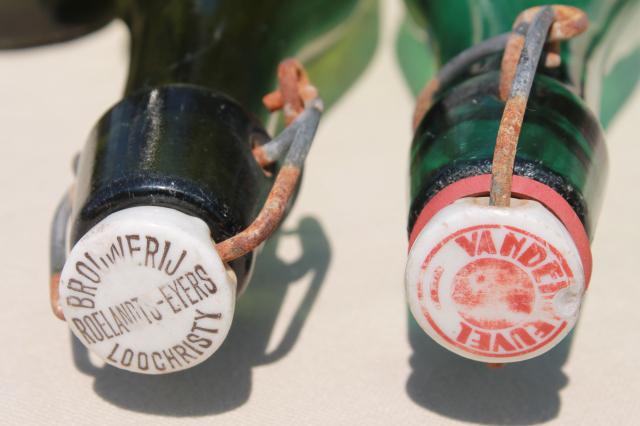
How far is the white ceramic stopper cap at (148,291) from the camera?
518 millimetres

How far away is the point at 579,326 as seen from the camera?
67 centimetres

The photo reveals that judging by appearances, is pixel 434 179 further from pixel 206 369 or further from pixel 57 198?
pixel 57 198

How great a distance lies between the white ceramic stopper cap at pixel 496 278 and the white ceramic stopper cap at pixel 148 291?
11 cm

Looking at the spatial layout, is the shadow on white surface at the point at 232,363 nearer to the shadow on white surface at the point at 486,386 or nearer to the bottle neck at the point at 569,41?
the shadow on white surface at the point at 486,386

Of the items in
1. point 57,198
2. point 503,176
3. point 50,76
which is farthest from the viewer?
point 50,76

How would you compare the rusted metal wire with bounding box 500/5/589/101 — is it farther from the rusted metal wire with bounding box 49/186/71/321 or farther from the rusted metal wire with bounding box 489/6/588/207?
the rusted metal wire with bounding box 49/186/71/321

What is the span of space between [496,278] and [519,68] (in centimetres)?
12

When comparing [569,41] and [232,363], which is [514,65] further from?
[232,363]

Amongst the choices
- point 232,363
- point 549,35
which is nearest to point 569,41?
point 549,35

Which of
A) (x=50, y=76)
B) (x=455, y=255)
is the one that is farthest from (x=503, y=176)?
(x=50, y=76)

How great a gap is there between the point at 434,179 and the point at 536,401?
A: 16cm

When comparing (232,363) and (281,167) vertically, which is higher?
(281,167)

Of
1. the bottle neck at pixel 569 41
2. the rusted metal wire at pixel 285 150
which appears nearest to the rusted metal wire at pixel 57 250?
the rusted metal wire at pixel 285 150

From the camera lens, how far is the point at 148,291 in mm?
534
